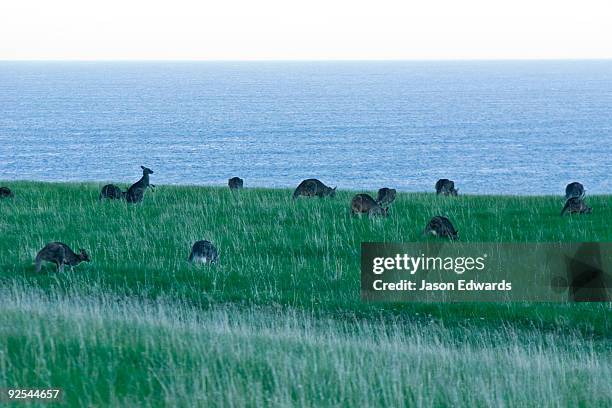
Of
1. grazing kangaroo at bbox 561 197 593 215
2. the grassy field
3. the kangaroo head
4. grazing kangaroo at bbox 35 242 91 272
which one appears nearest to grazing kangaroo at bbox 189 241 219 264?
the grassy field

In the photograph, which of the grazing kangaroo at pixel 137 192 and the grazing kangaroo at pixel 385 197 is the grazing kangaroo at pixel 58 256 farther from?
the grazing kangaroo at pixel 385 197

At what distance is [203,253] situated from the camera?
22578mm

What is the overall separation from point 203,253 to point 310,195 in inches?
472

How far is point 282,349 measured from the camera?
13984 millimetres

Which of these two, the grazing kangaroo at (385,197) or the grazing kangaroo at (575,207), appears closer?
the grazing kangaroo at (575,207)

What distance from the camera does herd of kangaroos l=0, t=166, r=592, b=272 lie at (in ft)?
70.5

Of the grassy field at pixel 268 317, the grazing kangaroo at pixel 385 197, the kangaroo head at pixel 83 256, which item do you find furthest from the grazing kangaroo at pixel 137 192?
the kangaroo head at pixel 83 256

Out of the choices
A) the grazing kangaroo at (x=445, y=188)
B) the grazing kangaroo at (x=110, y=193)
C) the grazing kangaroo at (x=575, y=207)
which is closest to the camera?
the grazing kangaroo at (x=575, y=207)

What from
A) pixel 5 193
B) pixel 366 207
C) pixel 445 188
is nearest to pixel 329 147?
pixel 445 188

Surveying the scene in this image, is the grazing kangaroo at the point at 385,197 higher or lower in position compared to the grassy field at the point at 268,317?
higher

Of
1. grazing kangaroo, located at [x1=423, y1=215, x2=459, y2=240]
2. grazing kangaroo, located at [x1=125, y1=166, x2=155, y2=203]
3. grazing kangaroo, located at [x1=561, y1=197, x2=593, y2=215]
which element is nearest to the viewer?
grazing kangaroo, located at [x1=423, y1=215, x2=459, y2=240]

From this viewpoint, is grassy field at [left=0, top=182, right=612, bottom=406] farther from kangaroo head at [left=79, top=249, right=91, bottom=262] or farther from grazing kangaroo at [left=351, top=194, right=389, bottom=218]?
grazing kangaroo at [left=351, top=194, right=389, bottom=218]

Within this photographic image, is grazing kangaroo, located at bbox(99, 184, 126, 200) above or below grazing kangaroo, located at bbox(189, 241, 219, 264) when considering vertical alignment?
above

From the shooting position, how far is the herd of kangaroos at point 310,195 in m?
21.5
